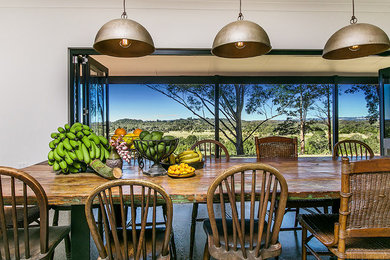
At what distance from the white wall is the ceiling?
5.13 feet

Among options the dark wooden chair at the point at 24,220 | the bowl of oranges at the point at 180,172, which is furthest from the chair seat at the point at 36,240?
the bowl of oranges at the point at 180,172

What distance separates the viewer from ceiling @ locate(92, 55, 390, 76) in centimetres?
518

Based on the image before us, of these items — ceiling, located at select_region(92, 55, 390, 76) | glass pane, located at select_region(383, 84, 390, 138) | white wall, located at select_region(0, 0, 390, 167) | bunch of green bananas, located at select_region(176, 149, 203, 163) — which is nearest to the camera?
bunch of green bananas, located at select_region(176, 149, 203, 163)

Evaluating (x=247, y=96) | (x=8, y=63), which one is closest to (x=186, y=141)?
(x=247, y=96)

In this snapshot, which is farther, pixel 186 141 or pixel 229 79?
pixel 186 141

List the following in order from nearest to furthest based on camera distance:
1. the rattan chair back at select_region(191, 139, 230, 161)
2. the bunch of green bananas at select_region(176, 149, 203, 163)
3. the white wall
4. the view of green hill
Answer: the bunch of green bananas at select_region(176, 149, 203, 163) → the rattan chair back at select_region(191, 139, 230, 161) → the white wall → the view of green hill

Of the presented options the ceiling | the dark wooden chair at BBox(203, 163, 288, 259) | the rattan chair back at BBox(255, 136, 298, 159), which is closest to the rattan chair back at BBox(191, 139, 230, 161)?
the rattan chair back at BBox(255, 136, 298, 159)

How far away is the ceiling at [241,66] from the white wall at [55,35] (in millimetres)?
1565

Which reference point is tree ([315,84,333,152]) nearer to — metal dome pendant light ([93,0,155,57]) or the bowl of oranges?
metal dome pendant light ([93,0,155,57])

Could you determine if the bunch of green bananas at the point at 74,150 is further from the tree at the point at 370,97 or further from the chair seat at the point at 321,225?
the tree at the point at 370,97

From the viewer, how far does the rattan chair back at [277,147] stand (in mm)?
2869

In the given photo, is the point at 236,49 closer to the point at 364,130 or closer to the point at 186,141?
the point at 186,141

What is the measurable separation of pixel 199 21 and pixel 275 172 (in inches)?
111

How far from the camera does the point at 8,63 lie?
3344mm
